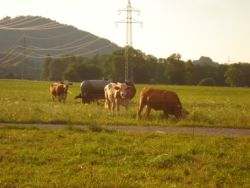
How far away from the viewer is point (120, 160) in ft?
38.5

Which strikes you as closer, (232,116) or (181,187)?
(181,187)

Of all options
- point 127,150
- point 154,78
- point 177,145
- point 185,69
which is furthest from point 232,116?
point 154,78

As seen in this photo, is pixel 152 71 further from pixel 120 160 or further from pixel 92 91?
pixel 120 160

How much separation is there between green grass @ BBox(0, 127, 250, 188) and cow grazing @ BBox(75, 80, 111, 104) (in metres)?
21.8

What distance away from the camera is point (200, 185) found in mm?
9719

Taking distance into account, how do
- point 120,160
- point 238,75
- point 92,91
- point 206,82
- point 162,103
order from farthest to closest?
point 238,75 < point 206,82 < point 92,91 < point 162,103 < point 120,160

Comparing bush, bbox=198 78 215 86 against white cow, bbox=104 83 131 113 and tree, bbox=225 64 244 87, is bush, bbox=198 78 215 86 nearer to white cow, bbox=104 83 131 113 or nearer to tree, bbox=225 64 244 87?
Answer: tree, bbox=225 64 244 87

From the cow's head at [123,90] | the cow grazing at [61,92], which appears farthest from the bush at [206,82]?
the cow's head at [123,90]

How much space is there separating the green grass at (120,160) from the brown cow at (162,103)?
7.08 m

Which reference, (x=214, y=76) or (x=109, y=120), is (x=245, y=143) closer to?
(x=109, y=120)

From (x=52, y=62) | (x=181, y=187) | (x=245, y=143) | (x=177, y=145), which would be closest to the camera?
(x=181, y=187)

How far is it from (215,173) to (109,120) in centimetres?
1098

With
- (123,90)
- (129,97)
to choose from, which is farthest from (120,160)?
(129,97)

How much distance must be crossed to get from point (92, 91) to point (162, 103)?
52.5 feet
